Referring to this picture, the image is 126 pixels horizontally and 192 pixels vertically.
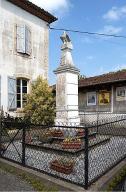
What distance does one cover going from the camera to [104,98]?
61.9 ft

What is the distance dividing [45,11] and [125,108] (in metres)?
8.29

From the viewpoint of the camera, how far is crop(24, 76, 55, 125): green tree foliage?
13.6 metres

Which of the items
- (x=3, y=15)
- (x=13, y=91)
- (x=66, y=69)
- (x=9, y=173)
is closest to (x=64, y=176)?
(x=9, y=173)

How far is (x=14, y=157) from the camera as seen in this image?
717cm

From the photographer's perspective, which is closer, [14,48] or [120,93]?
[14,48]

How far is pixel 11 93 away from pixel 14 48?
263 centimetres

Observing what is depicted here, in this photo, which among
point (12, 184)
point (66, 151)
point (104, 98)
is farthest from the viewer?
point (104, 98)

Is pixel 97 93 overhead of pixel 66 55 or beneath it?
beneath

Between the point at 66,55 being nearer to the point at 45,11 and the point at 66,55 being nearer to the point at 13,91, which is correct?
the point at 13,91

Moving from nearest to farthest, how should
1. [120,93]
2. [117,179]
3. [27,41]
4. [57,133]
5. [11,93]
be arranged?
1. [117,179]
2. [57,133]
3. [11,93]
4. [27,41]
5. [120,93]

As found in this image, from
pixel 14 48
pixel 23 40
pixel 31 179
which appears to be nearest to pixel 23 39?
pixel 23 40

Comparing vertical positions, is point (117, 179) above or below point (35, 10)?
below

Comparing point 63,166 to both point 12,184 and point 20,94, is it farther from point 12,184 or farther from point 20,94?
point 20,94

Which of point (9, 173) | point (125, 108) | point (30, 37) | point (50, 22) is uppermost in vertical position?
point (50, 22)
